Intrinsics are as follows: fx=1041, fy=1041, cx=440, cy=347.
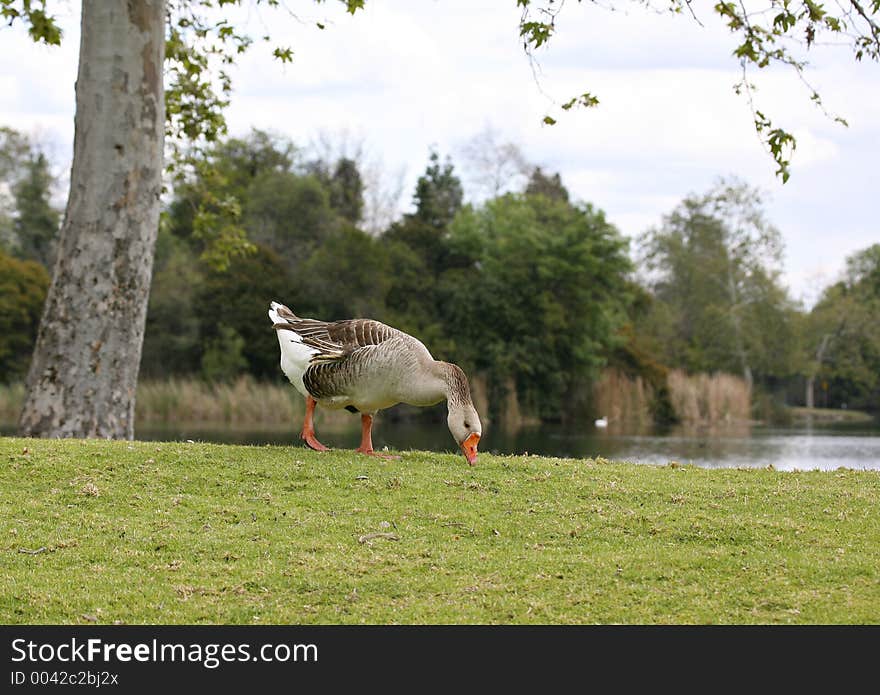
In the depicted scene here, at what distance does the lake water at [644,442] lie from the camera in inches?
998

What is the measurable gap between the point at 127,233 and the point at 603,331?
38.9 m

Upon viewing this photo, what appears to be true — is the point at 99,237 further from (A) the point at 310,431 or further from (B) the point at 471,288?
(B) the point at 471,288

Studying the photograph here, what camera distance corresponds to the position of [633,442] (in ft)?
107

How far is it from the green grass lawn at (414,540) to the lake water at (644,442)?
12.3 m

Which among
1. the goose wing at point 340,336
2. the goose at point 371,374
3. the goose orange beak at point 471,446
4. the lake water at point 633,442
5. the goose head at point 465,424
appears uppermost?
the goose wing at point 340,336

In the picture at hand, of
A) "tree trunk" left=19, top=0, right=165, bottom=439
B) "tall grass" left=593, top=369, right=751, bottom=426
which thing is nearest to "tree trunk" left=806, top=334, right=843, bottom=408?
"tall grass" left=593, top=369, right=751, bottom=426

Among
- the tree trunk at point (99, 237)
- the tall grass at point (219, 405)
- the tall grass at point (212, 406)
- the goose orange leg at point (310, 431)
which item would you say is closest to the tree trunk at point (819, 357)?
the tall grass at point (212, 406)

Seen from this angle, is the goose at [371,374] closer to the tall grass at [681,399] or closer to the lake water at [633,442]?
the lake water at [633,442]

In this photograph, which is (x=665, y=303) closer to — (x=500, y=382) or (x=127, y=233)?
(x=500, y=382)

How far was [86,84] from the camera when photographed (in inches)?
522

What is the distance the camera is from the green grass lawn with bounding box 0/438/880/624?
20.0ft

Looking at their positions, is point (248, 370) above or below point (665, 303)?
below

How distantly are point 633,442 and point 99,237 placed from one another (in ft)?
73.6
